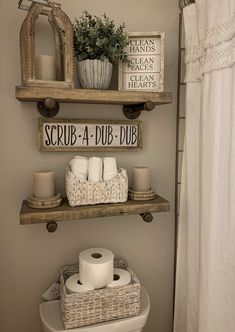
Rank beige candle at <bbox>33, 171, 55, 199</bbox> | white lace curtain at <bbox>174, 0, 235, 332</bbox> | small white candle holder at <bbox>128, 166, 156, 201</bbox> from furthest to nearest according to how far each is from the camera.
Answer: small white candle holder at <bbox>128, 166, 156, 201</bbox>
beige candle at <bbox>33, 171, 55, 199</bbox>
white lace curtain at <bbox>174, 0, 235, 332</bbox>

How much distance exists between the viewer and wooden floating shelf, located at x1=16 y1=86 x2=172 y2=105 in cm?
86

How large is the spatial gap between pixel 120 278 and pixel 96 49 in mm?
806

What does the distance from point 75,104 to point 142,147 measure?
32 cm

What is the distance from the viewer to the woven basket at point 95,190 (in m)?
0.96

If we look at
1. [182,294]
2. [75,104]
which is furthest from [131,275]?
[75,104]

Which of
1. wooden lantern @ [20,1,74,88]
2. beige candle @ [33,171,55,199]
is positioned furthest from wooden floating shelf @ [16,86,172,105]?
beige candle @ [33,171,55,199]

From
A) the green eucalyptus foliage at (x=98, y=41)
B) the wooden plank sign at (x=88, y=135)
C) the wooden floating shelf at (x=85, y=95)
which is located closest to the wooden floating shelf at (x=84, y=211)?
the wooden plank sign at (x=88, y=135)

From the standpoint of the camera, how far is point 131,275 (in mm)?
1085

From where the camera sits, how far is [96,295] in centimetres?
96

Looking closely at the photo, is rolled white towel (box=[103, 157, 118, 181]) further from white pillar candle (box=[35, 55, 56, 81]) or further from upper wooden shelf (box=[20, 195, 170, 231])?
white pillar candle (box=[35, 55, 56, 81])

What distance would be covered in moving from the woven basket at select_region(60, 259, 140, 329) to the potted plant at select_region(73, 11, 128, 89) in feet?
2.29

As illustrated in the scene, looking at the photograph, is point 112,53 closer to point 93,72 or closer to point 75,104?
point 93,72

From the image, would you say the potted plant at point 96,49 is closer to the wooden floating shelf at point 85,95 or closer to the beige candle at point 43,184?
the wooden floating shelf at point 85,95

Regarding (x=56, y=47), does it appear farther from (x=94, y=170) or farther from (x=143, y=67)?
(x=94, y=170)
